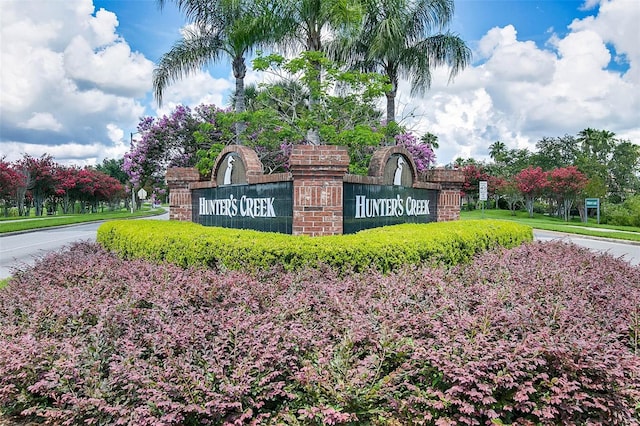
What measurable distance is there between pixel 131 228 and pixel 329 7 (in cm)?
780

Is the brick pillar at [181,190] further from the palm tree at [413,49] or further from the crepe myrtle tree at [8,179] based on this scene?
the crepe myrtle tree at [8,179]

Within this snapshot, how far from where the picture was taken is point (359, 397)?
2826mm

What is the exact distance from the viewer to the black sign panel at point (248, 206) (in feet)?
22.6

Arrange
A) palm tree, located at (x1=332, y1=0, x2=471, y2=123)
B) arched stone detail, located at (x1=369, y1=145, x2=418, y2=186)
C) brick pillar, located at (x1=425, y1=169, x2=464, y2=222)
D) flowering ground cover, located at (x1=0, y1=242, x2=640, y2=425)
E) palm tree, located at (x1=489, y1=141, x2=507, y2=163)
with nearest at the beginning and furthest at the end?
flowering ground cover, located at (x1=0, y1=242, x2=640, y2=425) → arched stone detail, located at (x1=369, y1=145, x2=418, y2=186) → brick pillar, located at (x1=425, y1=169, x2=464, y2=222) → palm tree, located at (x1=332, y1=0, x2=471, y2=123) → palm tree, located at (x1=489, y1=141, x2=507, y2=163)

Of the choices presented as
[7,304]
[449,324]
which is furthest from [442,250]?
[7,304]

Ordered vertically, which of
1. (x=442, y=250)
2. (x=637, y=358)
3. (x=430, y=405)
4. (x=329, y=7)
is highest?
(x=329, y=7)

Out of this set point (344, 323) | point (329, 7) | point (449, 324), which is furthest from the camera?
point (329, 7)

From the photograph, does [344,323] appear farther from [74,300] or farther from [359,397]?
[74,300]

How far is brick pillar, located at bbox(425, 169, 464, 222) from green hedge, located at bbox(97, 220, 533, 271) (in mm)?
2063

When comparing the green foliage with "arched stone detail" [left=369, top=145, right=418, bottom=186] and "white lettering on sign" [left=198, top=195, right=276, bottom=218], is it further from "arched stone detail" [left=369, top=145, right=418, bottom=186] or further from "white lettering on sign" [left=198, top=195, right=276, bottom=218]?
"white lettering on sign" [left=198, top=195, right=276, bottom=218]

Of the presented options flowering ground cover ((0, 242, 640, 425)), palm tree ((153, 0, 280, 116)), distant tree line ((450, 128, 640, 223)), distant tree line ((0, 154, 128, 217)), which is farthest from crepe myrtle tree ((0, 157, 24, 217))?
distant tree line ((450, 128, 640, 223))

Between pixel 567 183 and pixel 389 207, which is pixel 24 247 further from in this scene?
pixel 567 183

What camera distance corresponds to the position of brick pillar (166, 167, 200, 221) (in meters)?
10.0

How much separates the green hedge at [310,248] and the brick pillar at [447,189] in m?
2.06
